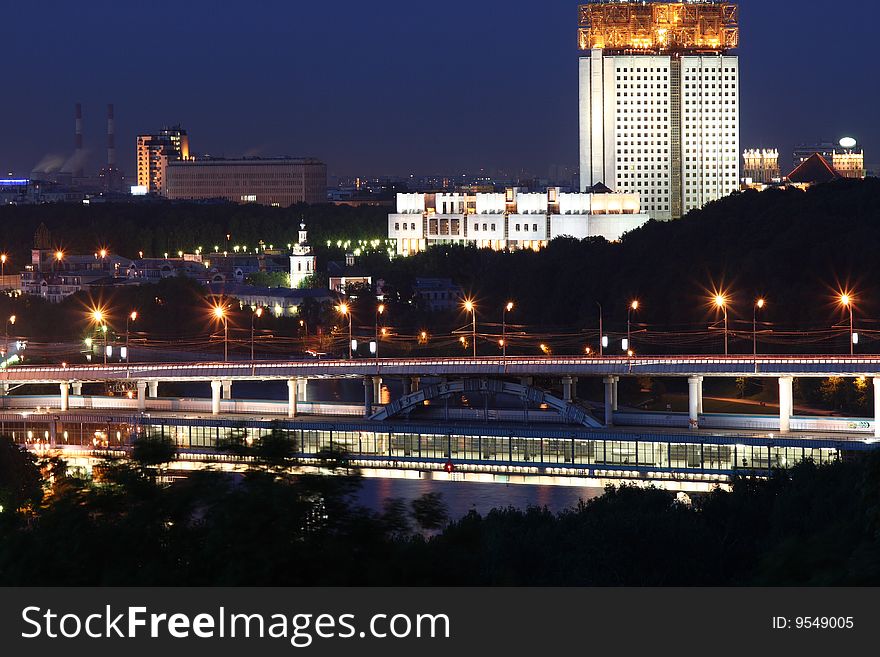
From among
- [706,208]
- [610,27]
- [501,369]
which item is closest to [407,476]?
[501,369]

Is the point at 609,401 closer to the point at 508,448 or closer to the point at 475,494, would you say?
the point at 508,448

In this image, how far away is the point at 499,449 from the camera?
40.0 metres

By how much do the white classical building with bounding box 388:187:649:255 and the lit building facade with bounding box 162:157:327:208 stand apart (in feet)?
218

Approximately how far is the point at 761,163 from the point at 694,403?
89.4 meters

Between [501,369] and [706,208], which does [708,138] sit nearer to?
[706,208]

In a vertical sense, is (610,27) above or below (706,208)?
above

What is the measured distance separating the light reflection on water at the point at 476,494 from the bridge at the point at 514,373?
11.3 ft

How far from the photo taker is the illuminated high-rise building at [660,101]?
94.9m

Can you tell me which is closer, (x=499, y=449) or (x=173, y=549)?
(x=173, y=549)

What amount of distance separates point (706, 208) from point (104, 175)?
130 meters

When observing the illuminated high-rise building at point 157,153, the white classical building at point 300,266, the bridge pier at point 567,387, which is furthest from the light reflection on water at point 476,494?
the illuminated high-rise building at point 157,153

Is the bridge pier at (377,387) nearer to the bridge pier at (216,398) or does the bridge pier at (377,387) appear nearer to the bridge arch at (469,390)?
the bridge arch at (469,390)

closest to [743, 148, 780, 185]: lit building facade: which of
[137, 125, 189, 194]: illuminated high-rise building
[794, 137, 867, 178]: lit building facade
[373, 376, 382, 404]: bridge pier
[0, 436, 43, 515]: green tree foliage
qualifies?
[794, 137, 867, 178]: lit building facade

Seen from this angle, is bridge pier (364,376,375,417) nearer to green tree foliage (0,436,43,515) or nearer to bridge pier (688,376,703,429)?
bridge pier (688,376,703,429)
